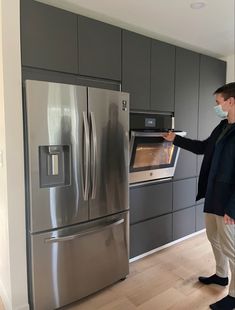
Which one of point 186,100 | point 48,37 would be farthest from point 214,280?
point 48,37

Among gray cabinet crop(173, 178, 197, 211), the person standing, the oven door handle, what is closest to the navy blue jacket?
the person standing

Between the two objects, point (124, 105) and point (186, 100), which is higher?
point (186, 100)

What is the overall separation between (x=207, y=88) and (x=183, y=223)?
1.69 metres

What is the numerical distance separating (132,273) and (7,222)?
1.30 meters

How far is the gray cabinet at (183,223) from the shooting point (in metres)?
2.86

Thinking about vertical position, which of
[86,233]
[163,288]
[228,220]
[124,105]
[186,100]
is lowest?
[163,288]

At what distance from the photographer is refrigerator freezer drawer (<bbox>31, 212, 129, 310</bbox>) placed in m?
1.70

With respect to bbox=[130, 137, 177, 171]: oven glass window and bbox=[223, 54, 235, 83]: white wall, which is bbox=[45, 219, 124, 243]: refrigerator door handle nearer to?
bbox=[130, 137, 177, 171]: oven glass window

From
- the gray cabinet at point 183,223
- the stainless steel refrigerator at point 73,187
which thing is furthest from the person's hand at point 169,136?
the gray cabinet at point 183,223

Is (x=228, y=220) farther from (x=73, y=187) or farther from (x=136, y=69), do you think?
(x=136, y=69)

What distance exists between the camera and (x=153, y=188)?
256 cm

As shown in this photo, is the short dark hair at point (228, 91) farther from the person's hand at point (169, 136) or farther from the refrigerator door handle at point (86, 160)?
the refrigerator door handle at point (86, 160)

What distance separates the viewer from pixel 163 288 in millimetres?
2098

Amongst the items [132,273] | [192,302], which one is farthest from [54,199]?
[192,302]
